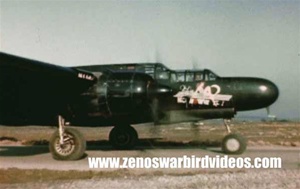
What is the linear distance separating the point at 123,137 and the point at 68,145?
4.10 m

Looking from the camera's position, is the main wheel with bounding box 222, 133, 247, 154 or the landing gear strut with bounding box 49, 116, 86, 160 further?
the main wheel with bounding box 222, 133, 247, 154

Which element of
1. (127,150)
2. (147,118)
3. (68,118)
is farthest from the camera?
(127,150)

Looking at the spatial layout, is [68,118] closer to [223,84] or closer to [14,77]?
[14,77]

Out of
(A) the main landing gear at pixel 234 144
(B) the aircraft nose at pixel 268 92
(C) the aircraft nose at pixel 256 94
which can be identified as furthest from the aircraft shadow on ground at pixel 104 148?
(B) the aircraft nose at pixel 268 92

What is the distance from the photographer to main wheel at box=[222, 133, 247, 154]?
53.2 feet

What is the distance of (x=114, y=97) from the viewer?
49.7 ft

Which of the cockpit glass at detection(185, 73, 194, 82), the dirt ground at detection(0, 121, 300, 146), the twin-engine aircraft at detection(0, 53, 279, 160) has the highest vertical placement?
the cockpit glass at detection(185, 73, 194, 82)

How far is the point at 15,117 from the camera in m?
17.1

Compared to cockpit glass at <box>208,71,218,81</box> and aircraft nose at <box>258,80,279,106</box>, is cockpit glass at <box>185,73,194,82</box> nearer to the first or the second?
cockpit glass at <box>208,71,218,81</box>

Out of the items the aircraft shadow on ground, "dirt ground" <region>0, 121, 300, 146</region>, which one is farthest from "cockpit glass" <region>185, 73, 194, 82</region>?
the aircraft shadow on ground

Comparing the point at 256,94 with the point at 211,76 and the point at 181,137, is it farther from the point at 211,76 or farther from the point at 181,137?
the point at 181,137

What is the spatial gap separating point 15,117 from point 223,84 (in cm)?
790

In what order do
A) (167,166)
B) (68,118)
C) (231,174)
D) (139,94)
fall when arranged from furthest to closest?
1. (68,118)
2. (139,94)
3. (167,166)
4. (231,174)

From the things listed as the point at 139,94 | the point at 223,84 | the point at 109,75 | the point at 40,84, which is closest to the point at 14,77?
the point at 40,84
